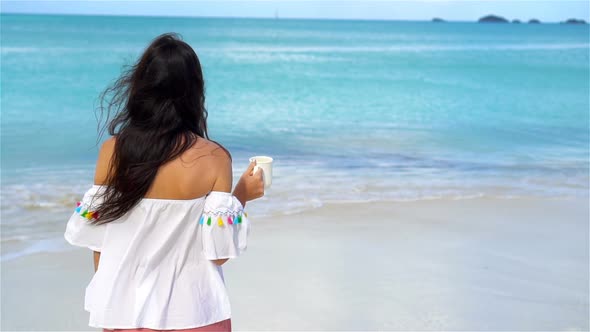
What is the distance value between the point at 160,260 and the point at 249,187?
0.35 metres

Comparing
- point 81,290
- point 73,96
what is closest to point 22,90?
point 73,96

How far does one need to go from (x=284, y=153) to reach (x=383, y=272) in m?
4.60

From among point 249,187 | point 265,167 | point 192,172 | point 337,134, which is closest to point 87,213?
point 192,172

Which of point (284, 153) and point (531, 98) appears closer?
point (284, 153)

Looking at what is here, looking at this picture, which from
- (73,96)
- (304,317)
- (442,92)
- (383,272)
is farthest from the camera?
(442,92)

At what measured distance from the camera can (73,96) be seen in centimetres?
1537

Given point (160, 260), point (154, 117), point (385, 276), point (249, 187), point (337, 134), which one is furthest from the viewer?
point (337, 134)

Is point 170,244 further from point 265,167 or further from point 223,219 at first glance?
point 265,167

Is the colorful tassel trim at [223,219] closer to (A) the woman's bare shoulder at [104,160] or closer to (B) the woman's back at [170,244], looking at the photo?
(B) the woman's back at [170,244]

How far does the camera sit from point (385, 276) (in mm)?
4469

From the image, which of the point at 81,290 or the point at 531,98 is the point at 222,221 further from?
the point at 531,98

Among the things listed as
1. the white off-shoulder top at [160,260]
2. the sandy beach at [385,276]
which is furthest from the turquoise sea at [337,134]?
the white off-shoulder top at [160,260]

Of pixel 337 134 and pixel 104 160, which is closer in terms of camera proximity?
pixel 104 160

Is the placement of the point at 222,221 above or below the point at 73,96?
above
